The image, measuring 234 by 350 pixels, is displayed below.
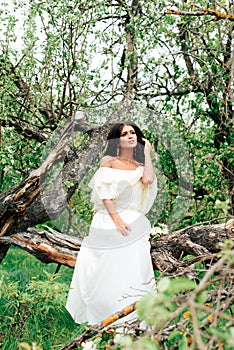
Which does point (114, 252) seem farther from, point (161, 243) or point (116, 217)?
point (161, 243)

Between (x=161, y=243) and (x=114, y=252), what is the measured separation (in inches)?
19.5

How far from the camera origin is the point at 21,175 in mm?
6090

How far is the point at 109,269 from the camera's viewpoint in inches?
171

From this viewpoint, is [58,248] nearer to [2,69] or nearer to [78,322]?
[78,322]

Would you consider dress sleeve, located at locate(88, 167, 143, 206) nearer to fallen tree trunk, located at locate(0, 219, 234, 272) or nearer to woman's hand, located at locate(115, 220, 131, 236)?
woman's hand, located at locate(115, 220, 131, 236)

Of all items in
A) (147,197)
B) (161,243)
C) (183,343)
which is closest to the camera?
(183,343)

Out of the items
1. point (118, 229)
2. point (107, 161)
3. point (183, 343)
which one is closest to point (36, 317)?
point (118, 229)

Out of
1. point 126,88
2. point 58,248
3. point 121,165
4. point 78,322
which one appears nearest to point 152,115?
point 126,88

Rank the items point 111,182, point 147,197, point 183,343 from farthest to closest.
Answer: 1. point 147,197
2. point 111,182
3. point 183,343

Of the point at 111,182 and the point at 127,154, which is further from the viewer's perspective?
the point at 127,154

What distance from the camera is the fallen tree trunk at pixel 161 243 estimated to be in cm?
451

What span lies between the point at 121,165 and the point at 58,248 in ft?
3.19

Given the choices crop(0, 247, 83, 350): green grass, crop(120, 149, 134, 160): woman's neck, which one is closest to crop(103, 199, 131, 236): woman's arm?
crop(120, 149, 134, 160): woman's neck

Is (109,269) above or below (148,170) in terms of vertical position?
below
